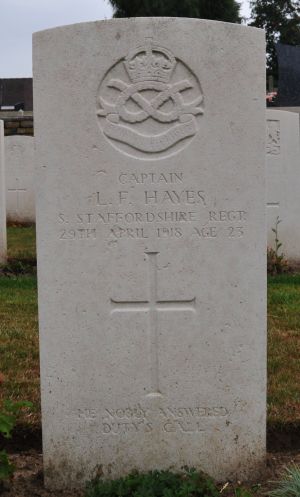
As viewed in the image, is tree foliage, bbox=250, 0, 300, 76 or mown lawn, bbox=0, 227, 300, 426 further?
tree foliage, bbox=250, 0, 300, 76

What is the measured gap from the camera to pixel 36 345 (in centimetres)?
496

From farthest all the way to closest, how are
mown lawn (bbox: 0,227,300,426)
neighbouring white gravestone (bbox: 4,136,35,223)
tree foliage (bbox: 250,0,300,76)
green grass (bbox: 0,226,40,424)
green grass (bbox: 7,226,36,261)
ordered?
1. tree foliage (bbox: 250,0,300,76)
2. neighbouring white gravestone (bbox: 4,136,35,223)
3. green grass (bbox: 7,226,36,261)
4. green grass (bbox: 0,226,40,424)
5. mown lawn (bbox: 0,227,300,426)

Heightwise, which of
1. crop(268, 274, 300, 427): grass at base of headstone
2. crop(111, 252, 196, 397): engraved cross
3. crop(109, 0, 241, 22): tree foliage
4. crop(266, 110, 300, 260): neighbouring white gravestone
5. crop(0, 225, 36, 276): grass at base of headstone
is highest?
crop(109, 0, 241, 22): tree foliage

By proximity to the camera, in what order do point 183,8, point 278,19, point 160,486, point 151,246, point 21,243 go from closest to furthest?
point 160,486, point 151,246, point 21,243, point 183,8, point 278,19

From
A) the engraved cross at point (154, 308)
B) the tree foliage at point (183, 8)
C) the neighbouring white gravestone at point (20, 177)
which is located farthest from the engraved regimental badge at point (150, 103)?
the tree foliage at point (183, 8)

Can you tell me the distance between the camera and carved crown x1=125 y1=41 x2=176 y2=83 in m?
3.04

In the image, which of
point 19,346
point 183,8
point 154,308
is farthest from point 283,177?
point 183,8

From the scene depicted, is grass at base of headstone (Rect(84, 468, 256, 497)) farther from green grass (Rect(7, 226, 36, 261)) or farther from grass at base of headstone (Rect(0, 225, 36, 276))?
green grass (Rect(7, 226, 36, 261))

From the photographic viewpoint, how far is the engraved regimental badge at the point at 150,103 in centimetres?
306

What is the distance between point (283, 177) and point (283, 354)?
3.95 metres

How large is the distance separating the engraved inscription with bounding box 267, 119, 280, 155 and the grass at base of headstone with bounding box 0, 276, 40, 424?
9.87 ft

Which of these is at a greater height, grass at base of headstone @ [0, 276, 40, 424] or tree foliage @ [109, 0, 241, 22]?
tree foliage @ [109, 0, 241, 22]

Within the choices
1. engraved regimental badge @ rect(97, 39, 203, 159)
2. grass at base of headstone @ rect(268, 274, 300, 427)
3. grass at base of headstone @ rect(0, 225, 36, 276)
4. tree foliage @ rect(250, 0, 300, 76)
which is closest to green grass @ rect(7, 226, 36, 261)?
grass at base of headstone @ rect(0, 225, 36, 276)

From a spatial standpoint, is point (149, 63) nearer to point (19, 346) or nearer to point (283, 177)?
point (19, 346)
